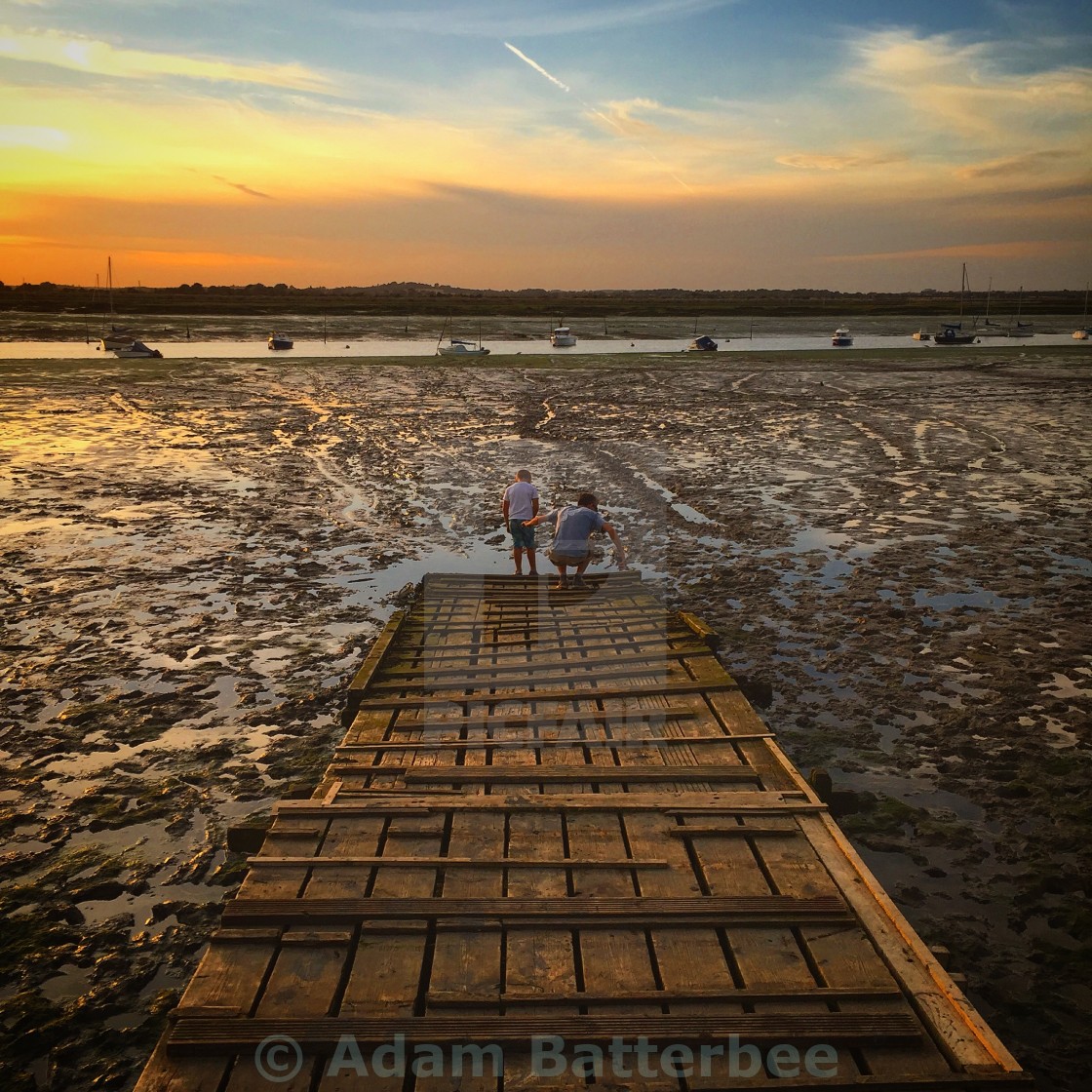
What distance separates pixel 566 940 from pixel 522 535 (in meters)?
10.0

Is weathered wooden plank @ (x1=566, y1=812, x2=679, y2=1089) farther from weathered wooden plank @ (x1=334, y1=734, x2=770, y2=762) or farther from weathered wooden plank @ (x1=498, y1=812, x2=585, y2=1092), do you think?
weathered wooden plank @ (x1=334, y1=734, x2=770, y2=762)

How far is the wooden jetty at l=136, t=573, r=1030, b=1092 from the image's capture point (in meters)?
4.41

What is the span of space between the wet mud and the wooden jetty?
1249mm

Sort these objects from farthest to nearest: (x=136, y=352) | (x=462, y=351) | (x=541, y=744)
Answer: (x=462, y=351)
(x=136, y=352)
(x=541, y=744)

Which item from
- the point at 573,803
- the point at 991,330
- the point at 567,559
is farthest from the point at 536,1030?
the point at 991,330

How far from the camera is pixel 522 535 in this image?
1490 centimetres

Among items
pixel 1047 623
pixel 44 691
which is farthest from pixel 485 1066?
pixel 1047 623

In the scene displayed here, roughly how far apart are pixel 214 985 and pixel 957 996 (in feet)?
12.9

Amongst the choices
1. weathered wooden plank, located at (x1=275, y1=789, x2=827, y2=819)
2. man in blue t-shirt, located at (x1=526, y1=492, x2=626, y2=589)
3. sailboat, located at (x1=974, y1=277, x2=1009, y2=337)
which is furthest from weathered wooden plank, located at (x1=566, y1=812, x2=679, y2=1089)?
sailboat, located at (x1=974, y1=277, x2=1009, y2=337)

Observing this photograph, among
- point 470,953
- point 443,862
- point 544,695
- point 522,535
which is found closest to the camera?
point 470,953

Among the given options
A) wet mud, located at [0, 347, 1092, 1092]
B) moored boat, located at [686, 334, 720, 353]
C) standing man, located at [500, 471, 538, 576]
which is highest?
moored boat, located at [686, 334, 720, 353]

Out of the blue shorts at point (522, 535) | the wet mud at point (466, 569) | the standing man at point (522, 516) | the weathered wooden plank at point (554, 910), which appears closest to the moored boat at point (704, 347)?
the wet mud at point (466, 569)

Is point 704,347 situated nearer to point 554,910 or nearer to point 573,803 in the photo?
point 573,803

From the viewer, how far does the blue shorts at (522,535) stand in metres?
14.9
